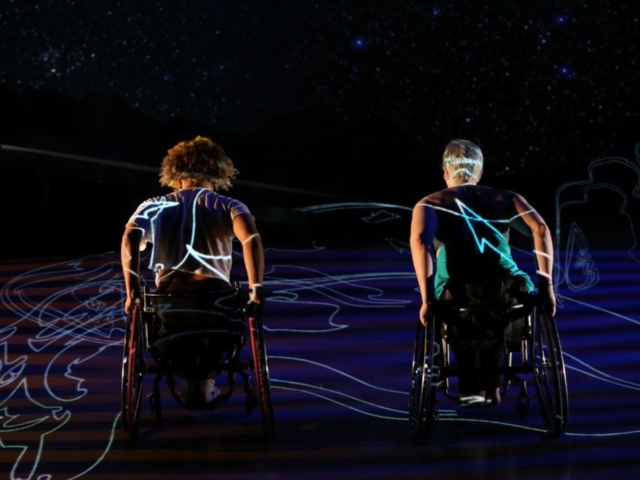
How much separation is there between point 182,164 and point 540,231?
1557 mm

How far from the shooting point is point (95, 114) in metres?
8.53

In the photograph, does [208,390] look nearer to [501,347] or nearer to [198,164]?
[198,164]

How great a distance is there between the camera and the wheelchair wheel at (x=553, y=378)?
11.7 ft

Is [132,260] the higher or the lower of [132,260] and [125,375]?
the higher

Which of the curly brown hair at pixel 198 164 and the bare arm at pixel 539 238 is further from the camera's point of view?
the curly brown hair at pixel 198 164

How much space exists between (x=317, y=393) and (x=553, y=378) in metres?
1.48

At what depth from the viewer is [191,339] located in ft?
12.6

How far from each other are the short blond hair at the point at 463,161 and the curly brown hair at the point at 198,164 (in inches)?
38.4

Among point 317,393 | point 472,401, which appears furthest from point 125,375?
point 472,401

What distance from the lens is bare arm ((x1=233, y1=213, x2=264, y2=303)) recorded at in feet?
12.5

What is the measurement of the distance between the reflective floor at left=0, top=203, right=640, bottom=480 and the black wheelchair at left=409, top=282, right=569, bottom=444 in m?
0.13

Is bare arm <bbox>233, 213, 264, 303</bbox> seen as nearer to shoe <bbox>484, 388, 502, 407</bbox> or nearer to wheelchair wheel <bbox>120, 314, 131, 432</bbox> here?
wheelchair wheel <bbox>120, 314, 131, 432</bbox>

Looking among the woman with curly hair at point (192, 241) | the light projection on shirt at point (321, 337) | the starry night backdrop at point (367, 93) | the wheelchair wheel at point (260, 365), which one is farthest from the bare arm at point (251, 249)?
the starry night backdrop at point (367, 93)

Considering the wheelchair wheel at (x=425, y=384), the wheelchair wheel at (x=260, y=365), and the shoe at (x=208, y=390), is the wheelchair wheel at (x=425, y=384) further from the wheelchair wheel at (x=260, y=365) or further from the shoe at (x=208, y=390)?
the shoe at (x=208, y=390)
